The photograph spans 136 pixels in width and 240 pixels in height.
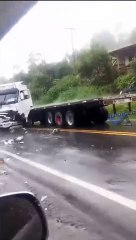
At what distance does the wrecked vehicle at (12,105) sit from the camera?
20.3 m

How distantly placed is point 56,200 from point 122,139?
19.6 feet

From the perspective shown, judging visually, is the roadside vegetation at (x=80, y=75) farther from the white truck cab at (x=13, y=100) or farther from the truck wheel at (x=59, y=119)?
the white truck cab at (x=13, y=100)

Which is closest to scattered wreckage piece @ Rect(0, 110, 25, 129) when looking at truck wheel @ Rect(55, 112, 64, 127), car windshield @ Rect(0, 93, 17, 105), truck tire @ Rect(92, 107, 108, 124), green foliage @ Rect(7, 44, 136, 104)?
car windshield @ Rect(0, 93, 17, 105)

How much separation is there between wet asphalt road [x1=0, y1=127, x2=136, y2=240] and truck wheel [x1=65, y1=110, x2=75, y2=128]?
5.06 metres

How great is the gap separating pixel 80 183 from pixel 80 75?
14.0 feet

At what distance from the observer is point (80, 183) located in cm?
685

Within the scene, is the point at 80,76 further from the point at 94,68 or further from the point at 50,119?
the point at 50,119

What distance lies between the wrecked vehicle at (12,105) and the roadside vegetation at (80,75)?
174 inches

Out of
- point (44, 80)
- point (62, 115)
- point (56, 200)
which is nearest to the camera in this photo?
point (56, 200)

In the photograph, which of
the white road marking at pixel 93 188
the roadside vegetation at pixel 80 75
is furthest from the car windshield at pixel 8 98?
the white road marking at pixel 93 188

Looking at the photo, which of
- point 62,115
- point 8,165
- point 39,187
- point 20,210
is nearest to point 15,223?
point 20,210

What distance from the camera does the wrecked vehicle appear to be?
20.3 m

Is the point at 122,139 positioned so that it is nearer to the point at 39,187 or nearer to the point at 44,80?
the point at 44,80

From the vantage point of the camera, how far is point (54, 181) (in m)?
7.30
